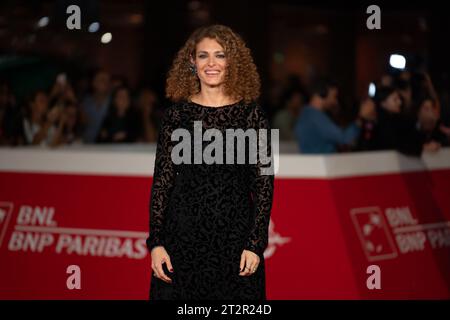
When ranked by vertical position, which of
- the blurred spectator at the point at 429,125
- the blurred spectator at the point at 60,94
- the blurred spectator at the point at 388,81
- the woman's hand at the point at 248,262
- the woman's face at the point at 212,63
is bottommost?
the woman's hand at the point at 248,262

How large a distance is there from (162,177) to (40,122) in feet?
16.4

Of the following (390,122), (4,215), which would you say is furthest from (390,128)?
(4,215)

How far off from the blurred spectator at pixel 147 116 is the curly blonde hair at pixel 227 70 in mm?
6067

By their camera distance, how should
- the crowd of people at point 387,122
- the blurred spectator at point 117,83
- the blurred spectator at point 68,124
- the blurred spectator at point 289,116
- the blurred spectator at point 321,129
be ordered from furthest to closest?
the blurred spectator at point 289,116
the blurred spectator at point 117,83
the blurred spectator at point 68,124
the blurred spectator at point 321,129
the crowd of people at point 387,122

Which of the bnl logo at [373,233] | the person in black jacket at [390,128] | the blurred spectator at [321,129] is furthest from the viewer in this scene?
the blurred spectator at [321,129]

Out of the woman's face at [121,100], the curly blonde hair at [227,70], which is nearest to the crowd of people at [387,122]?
the woman's face at [121,100]

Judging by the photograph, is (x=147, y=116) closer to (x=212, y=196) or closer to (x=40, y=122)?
(x=40, y=122)

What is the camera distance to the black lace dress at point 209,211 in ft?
12.9

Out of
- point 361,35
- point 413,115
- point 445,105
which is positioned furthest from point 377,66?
point 413,115

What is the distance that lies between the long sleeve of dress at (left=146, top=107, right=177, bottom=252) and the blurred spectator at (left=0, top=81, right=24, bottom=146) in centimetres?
487

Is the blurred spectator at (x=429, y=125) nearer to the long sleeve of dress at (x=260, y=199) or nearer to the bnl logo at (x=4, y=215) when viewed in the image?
the bnl logo at (x=4, y=215)

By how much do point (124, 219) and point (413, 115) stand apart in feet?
7.16

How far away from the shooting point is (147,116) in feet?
34.8

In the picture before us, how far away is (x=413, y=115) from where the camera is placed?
7.16 m
